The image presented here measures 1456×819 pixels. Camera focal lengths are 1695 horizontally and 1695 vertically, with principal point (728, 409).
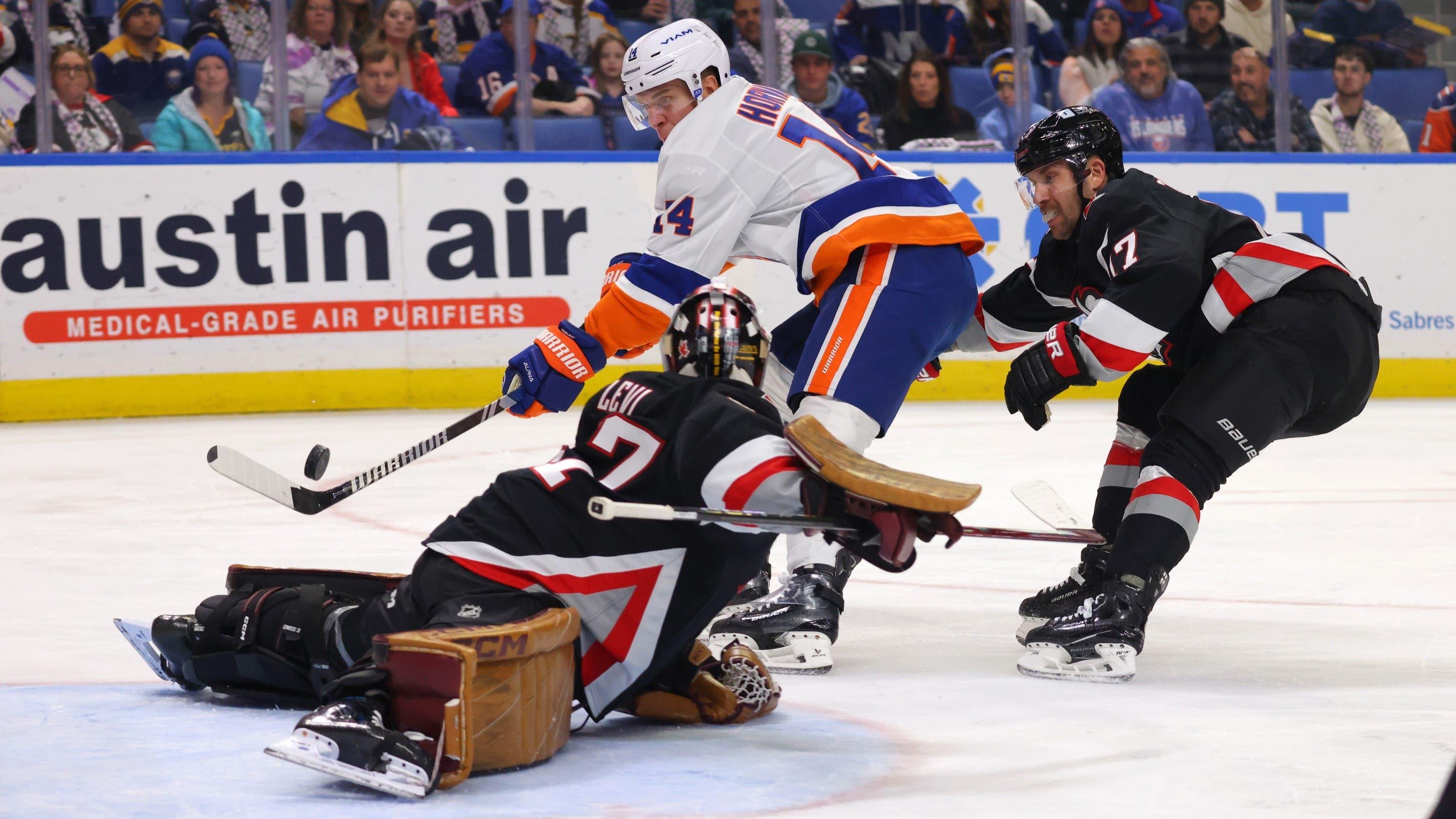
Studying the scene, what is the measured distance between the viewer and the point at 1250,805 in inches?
87.3

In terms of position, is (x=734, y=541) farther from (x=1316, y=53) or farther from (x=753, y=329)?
(x=1316, y=53)

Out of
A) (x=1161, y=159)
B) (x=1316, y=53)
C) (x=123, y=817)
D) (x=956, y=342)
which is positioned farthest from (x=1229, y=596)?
(x=1316, y=53)

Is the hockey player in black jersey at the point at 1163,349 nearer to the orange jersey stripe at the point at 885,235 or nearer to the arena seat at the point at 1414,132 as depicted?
the orange jersey stripe at the point at 885,235

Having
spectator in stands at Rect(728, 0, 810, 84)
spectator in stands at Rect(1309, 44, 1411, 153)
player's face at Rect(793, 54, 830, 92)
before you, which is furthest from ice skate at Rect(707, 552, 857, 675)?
spectator in stands at Rect(1309, 44, 1411, 153)

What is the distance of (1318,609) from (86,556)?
9.82ft

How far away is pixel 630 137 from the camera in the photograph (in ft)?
27.7

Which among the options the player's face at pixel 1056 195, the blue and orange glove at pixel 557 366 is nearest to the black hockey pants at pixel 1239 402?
the player's face at pixel 1056 195

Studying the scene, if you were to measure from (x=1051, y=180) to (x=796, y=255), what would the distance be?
53cm

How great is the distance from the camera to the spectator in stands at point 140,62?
7824 millimetres

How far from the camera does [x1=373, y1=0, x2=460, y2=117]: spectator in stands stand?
8.19 m

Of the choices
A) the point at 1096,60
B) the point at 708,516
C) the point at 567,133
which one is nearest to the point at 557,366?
the point at 708,516

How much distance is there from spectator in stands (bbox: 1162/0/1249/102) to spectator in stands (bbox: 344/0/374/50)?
13.1 feet

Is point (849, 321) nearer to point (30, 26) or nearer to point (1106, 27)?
point (30, 26)

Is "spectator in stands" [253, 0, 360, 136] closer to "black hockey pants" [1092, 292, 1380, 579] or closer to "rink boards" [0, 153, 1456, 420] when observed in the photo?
"rink boards" [0, 153, 1456, 420]
